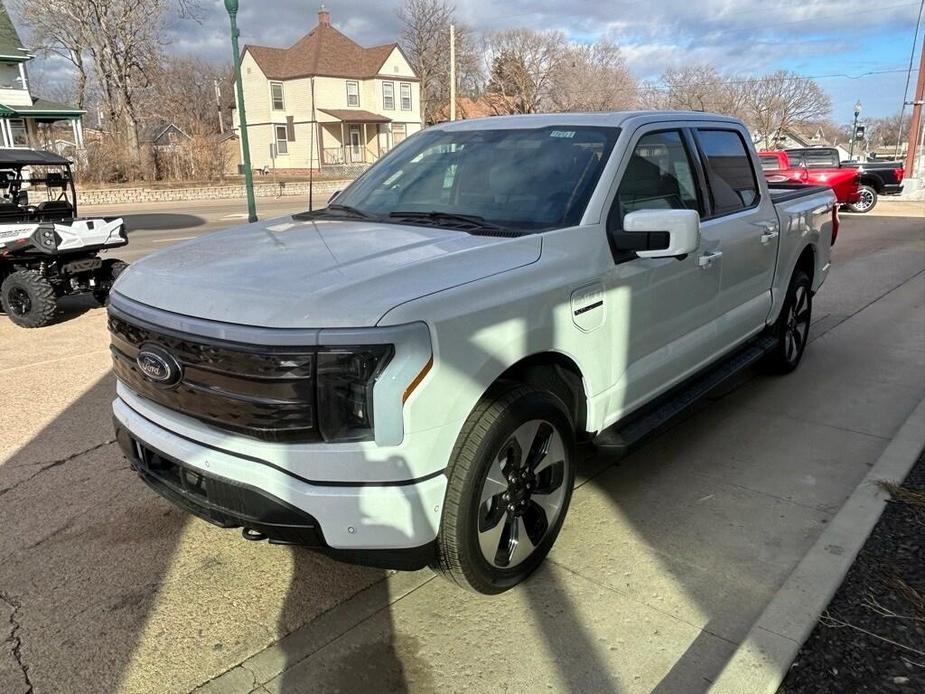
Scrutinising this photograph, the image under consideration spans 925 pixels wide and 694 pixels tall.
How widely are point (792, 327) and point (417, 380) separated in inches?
172

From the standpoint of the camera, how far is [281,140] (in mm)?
51531

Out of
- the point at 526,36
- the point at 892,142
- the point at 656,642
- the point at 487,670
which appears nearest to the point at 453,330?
the point at 487,670

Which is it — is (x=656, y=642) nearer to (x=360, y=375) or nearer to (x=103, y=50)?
(x=360, y=375)

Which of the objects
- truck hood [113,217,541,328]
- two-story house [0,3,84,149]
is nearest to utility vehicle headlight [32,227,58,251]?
truck hood [113,217,541,328]

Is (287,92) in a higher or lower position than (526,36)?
lower

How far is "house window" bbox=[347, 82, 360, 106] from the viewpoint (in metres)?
51.9

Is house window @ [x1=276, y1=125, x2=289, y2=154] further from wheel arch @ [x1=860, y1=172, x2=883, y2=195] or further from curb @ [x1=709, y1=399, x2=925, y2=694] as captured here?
curb @ [x1=709, y1=399, x2=925, y2=694]

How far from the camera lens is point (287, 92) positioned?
51.2 meters

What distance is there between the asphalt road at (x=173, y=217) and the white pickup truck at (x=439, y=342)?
1021cm

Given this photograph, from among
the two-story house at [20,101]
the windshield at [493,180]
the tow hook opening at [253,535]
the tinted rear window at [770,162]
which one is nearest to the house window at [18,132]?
the two-story house at [20,101]

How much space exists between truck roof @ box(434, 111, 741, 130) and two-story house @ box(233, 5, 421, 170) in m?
47.3

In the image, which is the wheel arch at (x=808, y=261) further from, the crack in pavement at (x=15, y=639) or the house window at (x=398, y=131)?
the house window at (x=398, y=131)

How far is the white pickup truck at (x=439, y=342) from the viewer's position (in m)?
2.39

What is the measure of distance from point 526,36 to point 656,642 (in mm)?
66681
